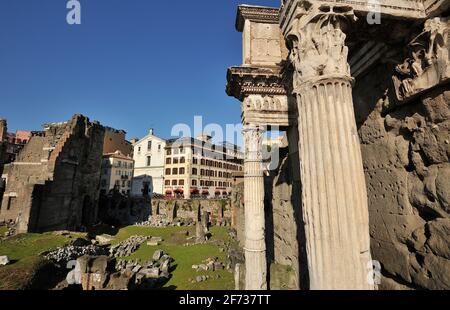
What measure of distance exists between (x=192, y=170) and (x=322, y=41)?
44.0 metres

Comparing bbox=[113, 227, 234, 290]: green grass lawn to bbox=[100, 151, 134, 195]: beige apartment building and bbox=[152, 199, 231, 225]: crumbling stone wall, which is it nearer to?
bbox=[152, 199, 231, 225]: crumbling stone wall

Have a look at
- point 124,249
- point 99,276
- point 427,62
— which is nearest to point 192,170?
point 124,249

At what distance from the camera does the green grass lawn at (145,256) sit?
11.6 meters

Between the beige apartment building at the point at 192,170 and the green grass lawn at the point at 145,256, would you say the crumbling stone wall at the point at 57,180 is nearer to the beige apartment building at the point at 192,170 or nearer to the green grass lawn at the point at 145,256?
the green grass lawn at the point at 145,256

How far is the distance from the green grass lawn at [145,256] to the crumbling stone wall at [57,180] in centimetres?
473

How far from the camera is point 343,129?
3.12m

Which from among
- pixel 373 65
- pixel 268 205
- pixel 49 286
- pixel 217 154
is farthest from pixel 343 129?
pixel 217 154

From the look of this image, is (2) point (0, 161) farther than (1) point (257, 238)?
Yes

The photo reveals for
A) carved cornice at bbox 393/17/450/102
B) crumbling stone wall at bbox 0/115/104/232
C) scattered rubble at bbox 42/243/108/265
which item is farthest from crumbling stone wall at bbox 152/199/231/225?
carved cornice at bbox 393/17/450/102

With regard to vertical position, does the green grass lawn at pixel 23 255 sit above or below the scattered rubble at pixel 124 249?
above

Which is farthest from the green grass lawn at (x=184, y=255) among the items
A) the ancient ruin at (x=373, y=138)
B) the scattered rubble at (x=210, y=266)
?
the ancient ruin at (x=373, y=138)

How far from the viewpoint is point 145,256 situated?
761 inches
